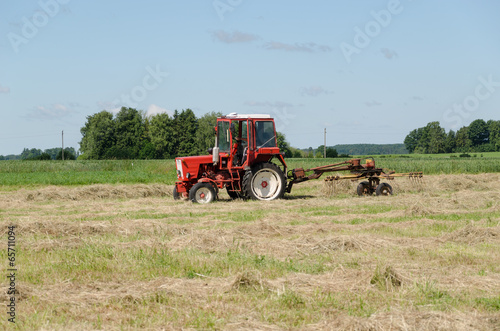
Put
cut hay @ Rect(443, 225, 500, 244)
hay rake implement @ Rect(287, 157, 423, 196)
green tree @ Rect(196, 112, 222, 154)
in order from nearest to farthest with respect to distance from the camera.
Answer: cut hay @ Rect(443, 225, 500, 244) < hay rake implement @ Rect(287, 157, 423, 196) < green tree @ Rect(196, 112, 222, 154)

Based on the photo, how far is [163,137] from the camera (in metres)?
71.5

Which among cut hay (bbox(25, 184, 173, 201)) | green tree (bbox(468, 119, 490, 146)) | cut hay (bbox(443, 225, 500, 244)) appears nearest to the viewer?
cut hay (bbox(443, 225, 500, 244))

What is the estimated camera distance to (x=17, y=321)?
4.85m

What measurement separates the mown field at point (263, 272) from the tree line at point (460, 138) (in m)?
91.2

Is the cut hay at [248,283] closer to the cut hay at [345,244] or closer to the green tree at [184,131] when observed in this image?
the cut hay at [345,244]

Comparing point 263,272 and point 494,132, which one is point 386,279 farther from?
point 494,132

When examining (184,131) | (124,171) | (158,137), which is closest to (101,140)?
(158,137)

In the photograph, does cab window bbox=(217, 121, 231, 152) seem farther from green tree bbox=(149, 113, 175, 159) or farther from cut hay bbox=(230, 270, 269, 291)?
green tree bbox=(149, 113, 175, 159)

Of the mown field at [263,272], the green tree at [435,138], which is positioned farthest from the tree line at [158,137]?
the mown field at [263,272]

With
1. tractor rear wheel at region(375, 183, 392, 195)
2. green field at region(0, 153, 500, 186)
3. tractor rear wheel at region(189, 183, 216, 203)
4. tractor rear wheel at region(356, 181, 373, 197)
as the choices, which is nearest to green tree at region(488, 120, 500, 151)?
green field at region(0, 153, 500, 186)

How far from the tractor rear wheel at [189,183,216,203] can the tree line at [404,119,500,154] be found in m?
87.3

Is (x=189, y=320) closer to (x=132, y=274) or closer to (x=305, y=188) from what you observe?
(x=132, y=274)

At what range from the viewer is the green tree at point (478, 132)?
102 metres

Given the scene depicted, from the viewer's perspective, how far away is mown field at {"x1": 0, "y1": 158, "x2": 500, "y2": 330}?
4918 millimetres
